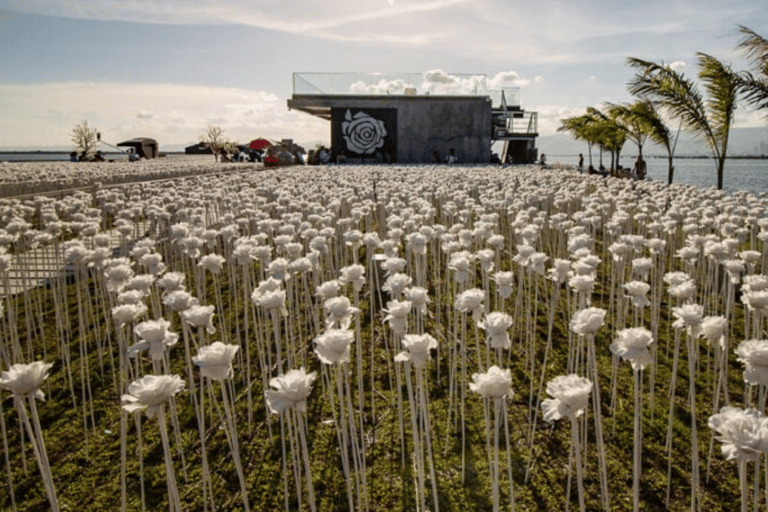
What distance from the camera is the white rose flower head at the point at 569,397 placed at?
2541 mm

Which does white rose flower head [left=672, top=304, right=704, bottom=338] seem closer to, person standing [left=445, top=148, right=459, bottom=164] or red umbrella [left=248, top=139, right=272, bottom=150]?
person standing [left=445, top=148, right=459, bottom=164]

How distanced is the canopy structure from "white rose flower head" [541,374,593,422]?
69437mm

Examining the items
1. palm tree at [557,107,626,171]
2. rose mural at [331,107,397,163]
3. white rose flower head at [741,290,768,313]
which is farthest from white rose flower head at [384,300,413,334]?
rose mural at [331,107,397,163]

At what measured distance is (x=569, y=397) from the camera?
2547 mm

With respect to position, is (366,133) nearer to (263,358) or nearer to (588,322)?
(263,358)

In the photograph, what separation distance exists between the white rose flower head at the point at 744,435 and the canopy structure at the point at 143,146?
7003cm

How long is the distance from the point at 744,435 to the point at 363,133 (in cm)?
4753

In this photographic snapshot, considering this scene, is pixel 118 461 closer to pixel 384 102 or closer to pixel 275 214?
pixel 275 214

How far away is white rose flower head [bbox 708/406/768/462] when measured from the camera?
7.15ft

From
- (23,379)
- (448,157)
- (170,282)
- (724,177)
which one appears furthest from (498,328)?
(724,177)

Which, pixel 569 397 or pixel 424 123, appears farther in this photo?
pixel 424 123

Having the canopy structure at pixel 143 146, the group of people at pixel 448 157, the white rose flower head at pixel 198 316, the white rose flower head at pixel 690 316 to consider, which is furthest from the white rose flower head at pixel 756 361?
the canopy structure at pixel 143 146

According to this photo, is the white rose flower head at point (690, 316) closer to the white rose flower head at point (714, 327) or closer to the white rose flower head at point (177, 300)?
the white rose flower head at point (714, 327)

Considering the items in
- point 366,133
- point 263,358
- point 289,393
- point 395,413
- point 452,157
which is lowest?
point 395,413
